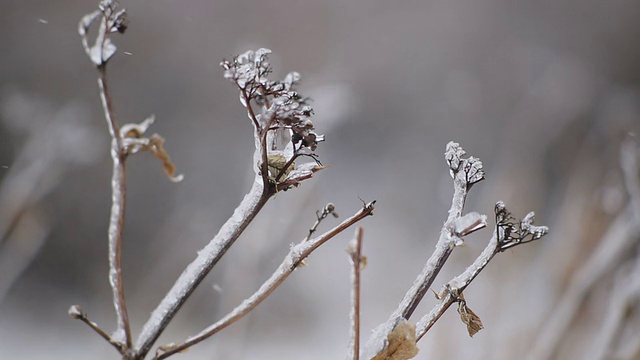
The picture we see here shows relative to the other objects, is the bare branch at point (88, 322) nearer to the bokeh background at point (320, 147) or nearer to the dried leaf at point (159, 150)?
the dried leaf at point (159, 150)

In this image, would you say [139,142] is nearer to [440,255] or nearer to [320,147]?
[440,255]

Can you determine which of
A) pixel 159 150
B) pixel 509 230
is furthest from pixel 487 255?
pixel 159 150

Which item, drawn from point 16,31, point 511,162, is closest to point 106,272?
point 16,31

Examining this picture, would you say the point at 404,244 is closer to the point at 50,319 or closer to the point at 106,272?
the point at 106,272

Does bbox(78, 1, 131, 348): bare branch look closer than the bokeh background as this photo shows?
Yes

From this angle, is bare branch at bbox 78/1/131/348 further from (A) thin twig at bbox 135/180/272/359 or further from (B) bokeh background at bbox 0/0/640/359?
(B) bokeh background at bbox 0/0/640/359

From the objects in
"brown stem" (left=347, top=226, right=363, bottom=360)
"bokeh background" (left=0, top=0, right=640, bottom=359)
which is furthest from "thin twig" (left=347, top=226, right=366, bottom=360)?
"bokeh background" (left=0, top=0, right=640, bottom=359)
